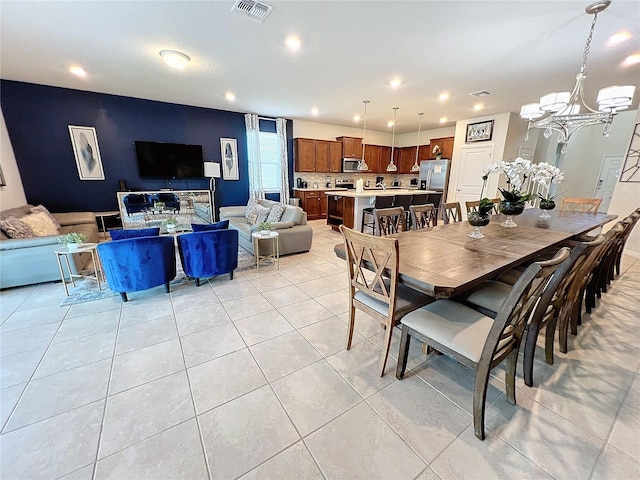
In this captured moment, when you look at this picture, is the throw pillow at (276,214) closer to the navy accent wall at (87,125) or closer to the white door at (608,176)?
the navy accent wall at (87,125)

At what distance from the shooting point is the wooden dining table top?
4.56 feet

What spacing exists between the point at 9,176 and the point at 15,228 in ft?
6.65

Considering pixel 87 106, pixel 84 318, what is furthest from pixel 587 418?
pixel 87 106

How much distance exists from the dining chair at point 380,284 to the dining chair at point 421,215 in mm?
1296

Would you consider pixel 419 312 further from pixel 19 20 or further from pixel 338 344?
pixel 19 20

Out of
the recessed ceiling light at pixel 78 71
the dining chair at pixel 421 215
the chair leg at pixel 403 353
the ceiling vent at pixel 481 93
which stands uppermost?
the recessed ceiling light at pixel 78 71

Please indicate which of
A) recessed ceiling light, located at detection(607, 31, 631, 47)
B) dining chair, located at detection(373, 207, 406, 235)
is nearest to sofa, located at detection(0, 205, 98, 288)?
dining chair, located at detection(373, 207, 406, 235)

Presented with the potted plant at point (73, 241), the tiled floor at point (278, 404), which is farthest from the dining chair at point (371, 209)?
the potted plant at point (73, 241)

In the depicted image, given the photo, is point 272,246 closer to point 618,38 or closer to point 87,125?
point 87,125

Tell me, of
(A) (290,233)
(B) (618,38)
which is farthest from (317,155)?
(B) (618,38)

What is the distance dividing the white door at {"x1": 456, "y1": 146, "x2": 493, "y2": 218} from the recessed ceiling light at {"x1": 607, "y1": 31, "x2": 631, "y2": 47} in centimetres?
348

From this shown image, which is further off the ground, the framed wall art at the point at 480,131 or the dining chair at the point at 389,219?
the framed wall art at the point at 480,131

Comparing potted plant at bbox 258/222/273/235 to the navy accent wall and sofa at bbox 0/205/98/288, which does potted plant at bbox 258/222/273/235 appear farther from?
the navy accent wall

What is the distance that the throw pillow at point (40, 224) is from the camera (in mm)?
3441
